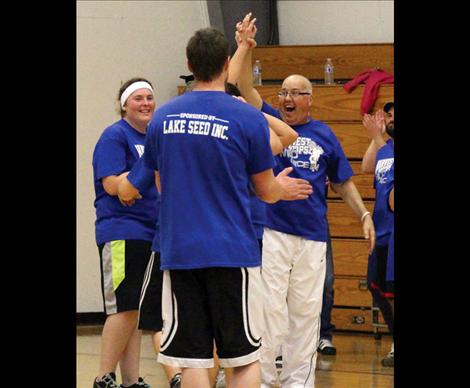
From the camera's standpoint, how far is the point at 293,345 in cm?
587

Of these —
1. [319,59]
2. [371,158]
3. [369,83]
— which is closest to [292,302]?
[371,158]

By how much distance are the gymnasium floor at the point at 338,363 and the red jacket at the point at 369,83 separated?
1918mm

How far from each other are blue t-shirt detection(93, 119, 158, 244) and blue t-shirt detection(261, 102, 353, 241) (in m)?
0.75

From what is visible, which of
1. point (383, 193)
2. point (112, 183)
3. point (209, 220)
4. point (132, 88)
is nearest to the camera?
point (209, 220)

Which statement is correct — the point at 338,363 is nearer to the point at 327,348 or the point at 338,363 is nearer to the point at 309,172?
the point at 327,348

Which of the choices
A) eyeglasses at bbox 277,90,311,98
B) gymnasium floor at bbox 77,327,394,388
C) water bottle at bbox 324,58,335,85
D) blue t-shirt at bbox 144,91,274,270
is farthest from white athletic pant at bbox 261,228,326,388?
water bottle at bbox 324,58,335,85

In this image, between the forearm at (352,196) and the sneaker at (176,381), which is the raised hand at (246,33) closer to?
the forearm at (352,196)

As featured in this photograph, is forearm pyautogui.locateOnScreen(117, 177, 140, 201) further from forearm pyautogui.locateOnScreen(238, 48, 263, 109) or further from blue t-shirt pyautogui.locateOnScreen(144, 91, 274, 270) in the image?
forearm pyautogui.locateOnScreen(238, 48, 263, 109)

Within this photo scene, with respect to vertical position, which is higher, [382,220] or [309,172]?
[309,172]

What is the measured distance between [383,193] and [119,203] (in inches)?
91.2

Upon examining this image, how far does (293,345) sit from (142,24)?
13.0 ft

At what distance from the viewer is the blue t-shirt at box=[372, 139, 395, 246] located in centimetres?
704

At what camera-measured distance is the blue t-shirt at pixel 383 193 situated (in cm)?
704

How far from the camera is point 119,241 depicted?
5434 millimetres
